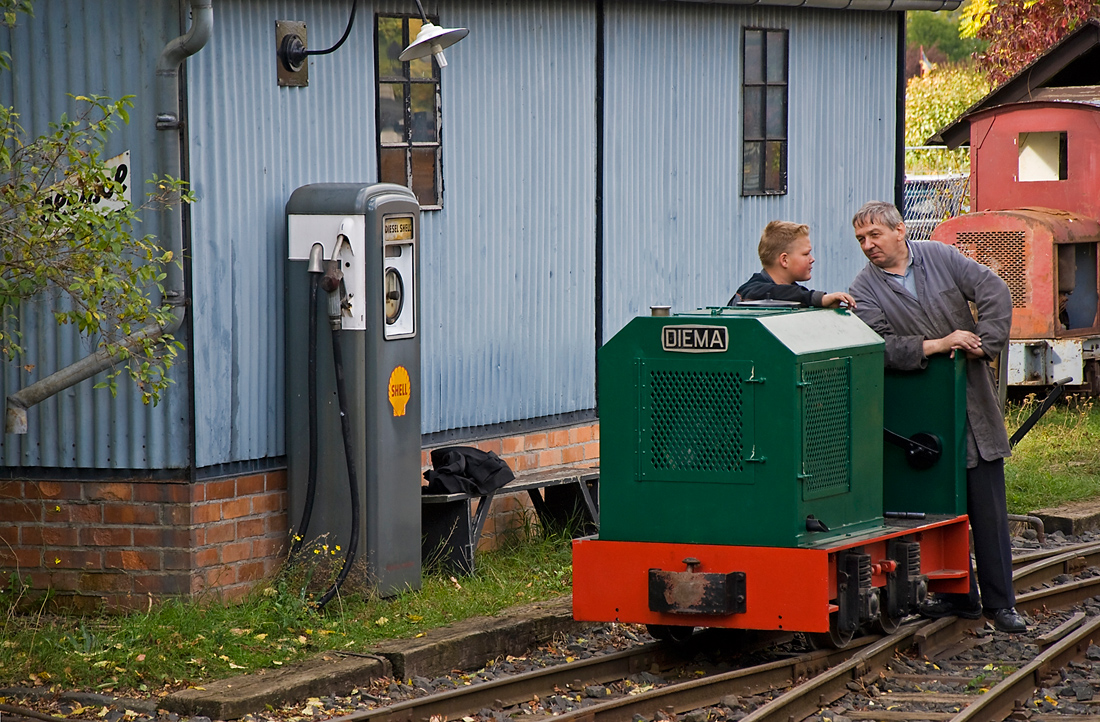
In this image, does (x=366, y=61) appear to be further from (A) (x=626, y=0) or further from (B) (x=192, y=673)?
(B) (x=192, y=673)

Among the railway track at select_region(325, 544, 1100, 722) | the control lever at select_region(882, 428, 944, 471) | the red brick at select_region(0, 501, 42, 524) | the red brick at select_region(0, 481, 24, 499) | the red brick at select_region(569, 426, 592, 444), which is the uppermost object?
the control lever at select_region(882, 428, 944, 471)

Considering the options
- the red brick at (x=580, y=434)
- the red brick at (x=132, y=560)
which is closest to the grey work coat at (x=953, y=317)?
the red brick at (x=580, y=434)

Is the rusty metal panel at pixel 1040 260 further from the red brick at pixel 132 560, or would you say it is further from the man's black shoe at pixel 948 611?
the red brick at pixel 132 560

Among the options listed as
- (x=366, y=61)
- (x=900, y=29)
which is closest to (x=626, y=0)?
(x=366, y=61)

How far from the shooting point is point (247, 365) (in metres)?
8.05

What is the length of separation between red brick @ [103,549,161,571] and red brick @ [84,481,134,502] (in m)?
0.25

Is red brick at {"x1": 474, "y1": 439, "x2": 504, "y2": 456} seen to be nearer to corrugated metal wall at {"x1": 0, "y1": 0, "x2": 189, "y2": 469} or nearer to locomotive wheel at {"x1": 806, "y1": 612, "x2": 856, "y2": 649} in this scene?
corrugated metal wall at {"x1": 0, "y1": 0, "x2": 189, "y2": 469}

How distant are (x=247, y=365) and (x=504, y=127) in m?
2.52

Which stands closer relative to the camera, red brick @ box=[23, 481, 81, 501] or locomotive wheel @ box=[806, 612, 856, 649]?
locomotive wheel @ box=[806, 612, 856, 649]

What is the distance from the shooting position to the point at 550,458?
1011 centimetres

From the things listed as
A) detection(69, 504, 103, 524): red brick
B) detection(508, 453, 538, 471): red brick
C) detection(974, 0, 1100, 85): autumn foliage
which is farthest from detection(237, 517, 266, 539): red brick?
detection(974, 0, 1100, 85): autumn foliage

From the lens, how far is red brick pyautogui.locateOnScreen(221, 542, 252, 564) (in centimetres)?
791

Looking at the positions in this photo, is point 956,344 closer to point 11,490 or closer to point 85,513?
point 85,513

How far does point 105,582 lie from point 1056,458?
28.4 ft
